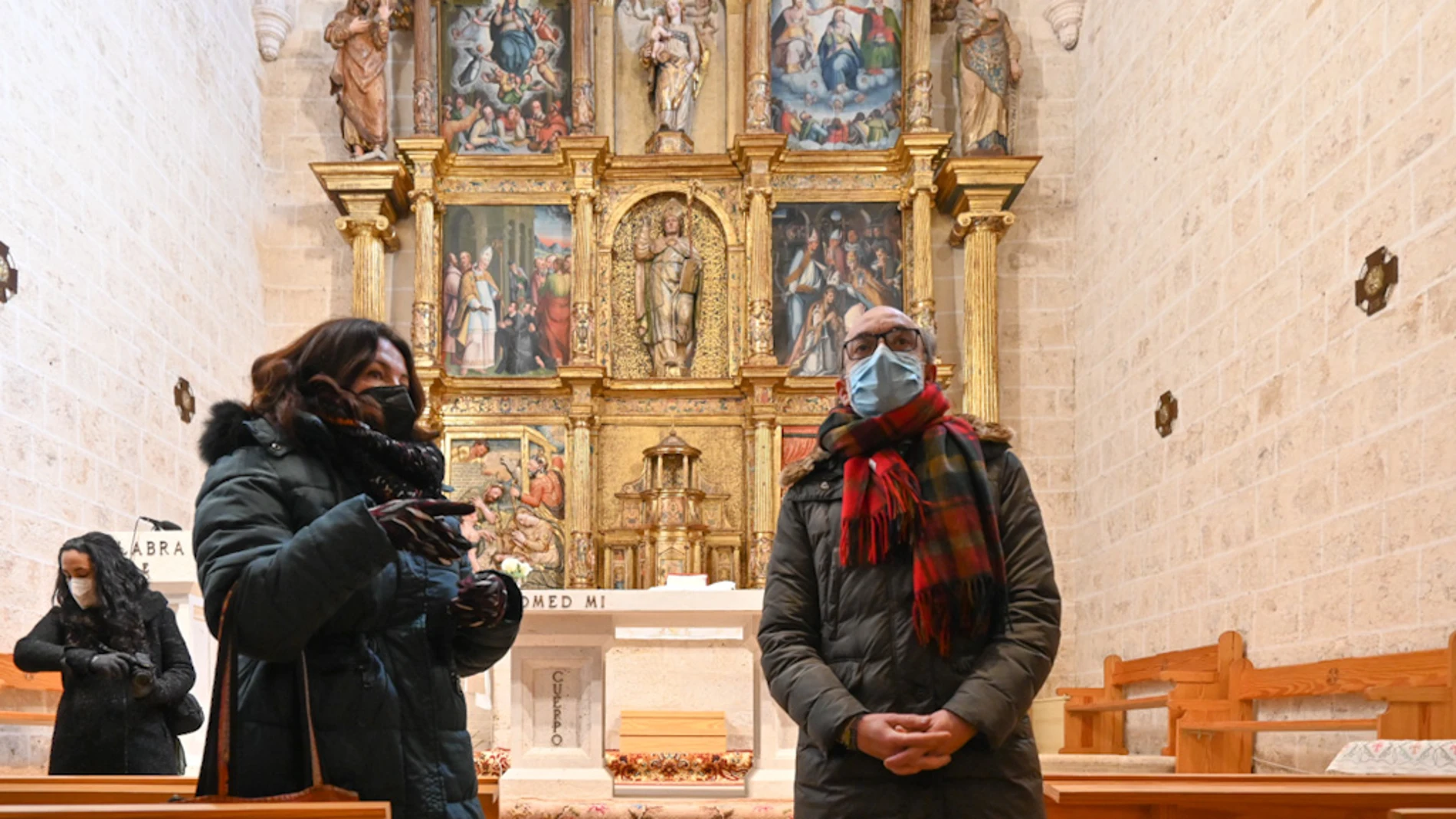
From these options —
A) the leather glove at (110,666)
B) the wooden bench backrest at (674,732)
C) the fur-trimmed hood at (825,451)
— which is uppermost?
the fur-trimmed hood at (825,451)

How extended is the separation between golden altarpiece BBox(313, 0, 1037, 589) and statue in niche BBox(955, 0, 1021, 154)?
0.81ft

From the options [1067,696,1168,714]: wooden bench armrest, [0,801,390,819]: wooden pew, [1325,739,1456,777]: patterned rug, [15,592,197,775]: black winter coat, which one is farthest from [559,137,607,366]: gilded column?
[0,801,390,819]: wooden pew

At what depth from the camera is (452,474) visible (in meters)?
9.34

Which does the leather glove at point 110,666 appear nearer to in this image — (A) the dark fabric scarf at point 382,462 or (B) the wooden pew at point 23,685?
(B) the wooden pew at point 23,685

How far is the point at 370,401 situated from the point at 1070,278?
8213 mm

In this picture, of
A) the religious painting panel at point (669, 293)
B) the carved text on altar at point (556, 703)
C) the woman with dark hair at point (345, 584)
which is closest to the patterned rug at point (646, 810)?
the carved text on altar at point (556, 703)

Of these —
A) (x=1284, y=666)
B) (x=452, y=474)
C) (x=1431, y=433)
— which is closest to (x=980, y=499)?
(x=1431, y=433)

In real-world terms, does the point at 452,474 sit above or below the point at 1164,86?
below

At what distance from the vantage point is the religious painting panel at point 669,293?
31.4ft

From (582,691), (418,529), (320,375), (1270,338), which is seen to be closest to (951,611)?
(418,529)

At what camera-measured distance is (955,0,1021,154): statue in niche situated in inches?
378

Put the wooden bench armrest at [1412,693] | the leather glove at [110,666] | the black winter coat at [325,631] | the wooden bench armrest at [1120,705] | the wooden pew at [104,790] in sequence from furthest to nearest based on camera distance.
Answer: the wooden bench armrest at [1120,705] → the leather glove at [110,666] → the wooden bench armrest at [1412,693] → the wooden pew at [104,790] → the black winter coat at [325,631]

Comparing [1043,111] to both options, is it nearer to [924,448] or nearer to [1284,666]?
[1284,666]

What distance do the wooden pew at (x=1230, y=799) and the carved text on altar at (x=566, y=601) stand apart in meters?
3.05
